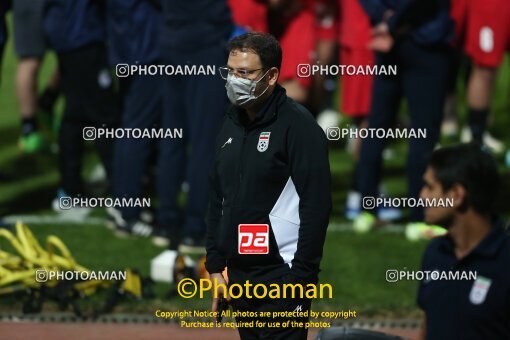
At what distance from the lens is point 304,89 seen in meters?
8.37

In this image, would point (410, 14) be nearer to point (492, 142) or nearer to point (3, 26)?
point (3, 26)

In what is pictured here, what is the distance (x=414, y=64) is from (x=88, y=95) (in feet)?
7.39

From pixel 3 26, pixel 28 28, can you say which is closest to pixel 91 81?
pixel 3 26

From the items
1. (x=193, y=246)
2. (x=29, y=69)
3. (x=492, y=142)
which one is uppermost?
(x=29, y=69)

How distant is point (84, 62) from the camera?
28.3 feet

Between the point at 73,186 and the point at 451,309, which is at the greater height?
the point at 451,309

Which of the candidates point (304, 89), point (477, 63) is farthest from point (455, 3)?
point (304, 89)

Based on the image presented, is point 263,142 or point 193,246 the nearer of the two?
point 263,142

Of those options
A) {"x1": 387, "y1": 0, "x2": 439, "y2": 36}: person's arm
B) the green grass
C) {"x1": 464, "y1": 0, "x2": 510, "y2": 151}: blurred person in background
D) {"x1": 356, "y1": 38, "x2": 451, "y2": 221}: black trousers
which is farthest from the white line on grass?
{"x1": 387, "y1": 0, "x2": 439, "y2": 36}: person's arm

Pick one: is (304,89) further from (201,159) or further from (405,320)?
(405,320)

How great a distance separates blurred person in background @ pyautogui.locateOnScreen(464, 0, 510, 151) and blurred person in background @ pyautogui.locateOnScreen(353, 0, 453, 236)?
0.90 m

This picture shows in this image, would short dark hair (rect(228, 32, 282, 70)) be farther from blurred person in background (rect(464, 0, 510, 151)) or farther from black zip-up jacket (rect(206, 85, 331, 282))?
blurred person in background (rect(464, 0, 510, 151))

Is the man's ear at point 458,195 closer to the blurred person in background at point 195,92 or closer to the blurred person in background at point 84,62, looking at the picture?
the blurred person in background at point 195,92

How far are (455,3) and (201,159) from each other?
7.75 ft
